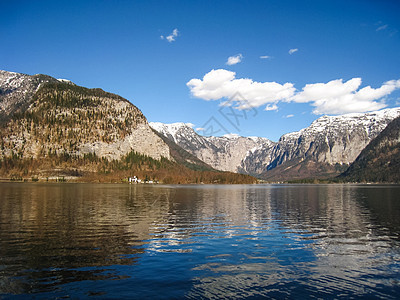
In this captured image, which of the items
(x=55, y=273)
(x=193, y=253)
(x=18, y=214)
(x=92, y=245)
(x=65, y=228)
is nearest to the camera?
(x=55, y=273)

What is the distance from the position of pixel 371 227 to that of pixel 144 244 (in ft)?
110

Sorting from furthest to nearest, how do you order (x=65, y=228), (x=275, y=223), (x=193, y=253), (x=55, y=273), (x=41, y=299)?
(x=275, y=223) → (x=65, y=228) → (x=193, y=253) → (x=55, y=273) → (x=41, y=299)

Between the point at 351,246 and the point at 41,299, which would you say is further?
the point at 351,246

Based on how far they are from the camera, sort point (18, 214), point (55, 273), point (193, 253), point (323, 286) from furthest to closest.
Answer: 1. point (18, 214)
2. point (193, 253)
3. point (55, 273)
4. point (323, 286)

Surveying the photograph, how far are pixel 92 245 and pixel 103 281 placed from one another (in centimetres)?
1159

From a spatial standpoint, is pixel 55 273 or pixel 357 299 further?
pixel 55 273

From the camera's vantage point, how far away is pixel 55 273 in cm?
2273

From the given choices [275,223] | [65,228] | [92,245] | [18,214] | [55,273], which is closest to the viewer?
[55,273]

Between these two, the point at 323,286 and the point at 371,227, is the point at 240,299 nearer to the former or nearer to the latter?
the point at 323,286

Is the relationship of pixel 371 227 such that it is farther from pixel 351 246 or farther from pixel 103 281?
pixel 103 281

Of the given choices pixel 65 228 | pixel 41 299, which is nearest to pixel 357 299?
pixel 41 299

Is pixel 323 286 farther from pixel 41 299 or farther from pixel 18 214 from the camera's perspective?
pixel 18 214

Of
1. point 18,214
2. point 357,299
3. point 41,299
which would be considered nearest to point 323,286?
point 357,299

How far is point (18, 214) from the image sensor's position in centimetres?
5388
